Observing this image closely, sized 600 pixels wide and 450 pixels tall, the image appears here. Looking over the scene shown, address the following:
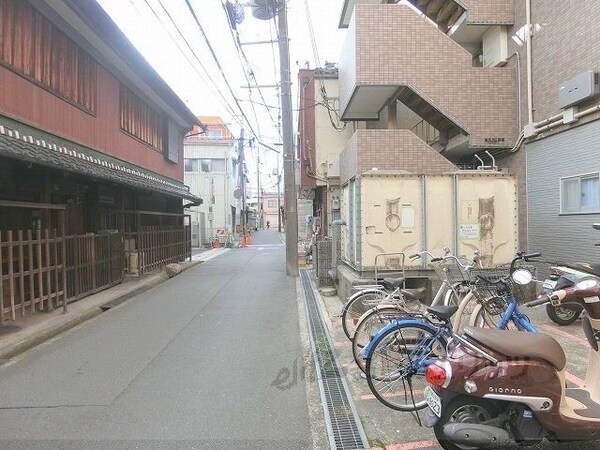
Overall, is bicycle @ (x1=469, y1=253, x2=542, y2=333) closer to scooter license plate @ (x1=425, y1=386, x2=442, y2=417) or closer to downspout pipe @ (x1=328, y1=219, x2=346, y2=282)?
scooter license plate @ (x1=425, y1=386, x2=442, y2=417)

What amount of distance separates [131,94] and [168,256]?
5.90m

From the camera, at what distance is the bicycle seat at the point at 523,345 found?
308 centimetres

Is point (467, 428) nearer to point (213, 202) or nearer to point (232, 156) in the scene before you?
point (213, 202)

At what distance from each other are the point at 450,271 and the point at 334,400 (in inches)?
90.4

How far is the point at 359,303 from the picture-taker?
21.3 feet

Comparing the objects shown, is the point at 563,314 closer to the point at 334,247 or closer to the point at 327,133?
the point at 334,247

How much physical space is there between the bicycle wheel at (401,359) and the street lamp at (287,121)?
10301 mm

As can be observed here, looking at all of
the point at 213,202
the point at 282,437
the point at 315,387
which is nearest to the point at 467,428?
the point at 282,437

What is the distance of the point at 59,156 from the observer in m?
8.29

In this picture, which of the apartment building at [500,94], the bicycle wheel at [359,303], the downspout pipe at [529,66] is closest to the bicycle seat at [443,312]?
the bicycle wheel at [359,303]

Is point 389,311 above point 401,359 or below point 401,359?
above

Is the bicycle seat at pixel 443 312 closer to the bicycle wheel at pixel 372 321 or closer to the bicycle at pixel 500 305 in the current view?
the bicycle at pixel 500 305

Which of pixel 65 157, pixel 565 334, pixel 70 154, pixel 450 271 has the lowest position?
pixel 565 334

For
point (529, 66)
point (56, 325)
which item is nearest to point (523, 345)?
point (56, 325)
